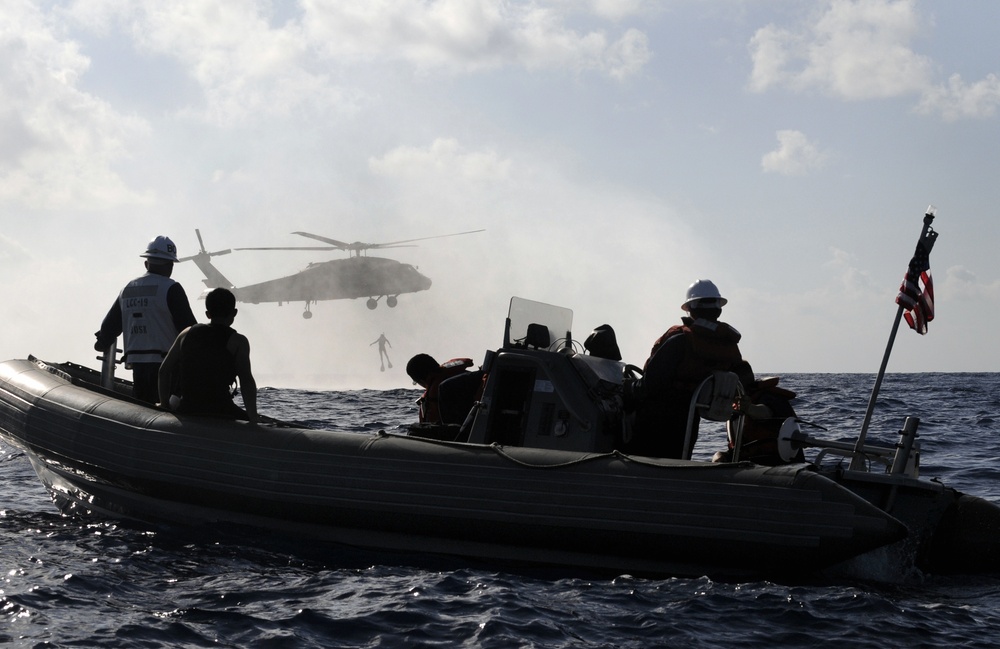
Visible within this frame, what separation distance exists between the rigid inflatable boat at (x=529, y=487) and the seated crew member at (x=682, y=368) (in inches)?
13.3

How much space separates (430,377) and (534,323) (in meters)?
0.91

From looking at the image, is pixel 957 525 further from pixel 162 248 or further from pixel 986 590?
pixel 162 248

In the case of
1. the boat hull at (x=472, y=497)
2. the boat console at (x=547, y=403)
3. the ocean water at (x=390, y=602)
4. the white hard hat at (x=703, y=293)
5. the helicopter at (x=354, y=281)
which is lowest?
the ocean water at (x=390, y=602)

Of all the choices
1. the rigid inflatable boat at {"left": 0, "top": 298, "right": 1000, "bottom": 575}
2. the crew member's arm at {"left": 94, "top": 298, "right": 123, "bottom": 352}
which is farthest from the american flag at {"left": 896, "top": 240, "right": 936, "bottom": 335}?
the crew member's arm at {"left": 94, "top": 298, "right": 123, "bottom": 352}

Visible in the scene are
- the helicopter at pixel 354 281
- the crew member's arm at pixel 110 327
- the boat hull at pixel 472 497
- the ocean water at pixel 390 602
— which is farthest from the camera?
the helicopter at pixel 354 281

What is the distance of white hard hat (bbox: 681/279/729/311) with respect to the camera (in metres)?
7.13

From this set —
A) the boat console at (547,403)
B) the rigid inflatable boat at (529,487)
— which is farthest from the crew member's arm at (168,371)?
the boat console at (547,403)

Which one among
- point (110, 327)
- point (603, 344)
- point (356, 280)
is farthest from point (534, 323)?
point (356, 280)

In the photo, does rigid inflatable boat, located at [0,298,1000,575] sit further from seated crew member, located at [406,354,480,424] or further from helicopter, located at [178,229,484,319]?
helicopter, located at [178,229,484,319]

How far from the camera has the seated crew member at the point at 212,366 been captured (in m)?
7.23

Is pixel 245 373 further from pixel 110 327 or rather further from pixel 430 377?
pixel 110 327

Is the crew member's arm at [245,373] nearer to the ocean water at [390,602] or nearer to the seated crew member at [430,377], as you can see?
the ocean water at [390,602]

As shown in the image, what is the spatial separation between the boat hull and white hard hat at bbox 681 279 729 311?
1.41 meters

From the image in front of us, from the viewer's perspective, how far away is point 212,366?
24.2 feet
